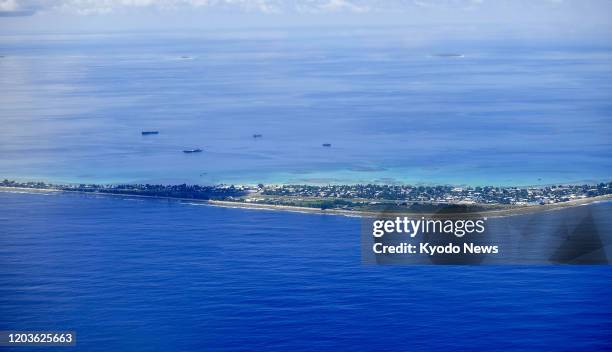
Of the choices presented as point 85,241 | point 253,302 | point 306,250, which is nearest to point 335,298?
point 253,302

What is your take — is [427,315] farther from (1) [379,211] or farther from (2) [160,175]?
(2) [160,175]

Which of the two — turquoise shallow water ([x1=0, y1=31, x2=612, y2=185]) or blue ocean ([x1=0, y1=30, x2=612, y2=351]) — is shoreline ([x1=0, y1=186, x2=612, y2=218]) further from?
turquoise shallow water ([x1=0, y1=31, x2=612, y2=185])

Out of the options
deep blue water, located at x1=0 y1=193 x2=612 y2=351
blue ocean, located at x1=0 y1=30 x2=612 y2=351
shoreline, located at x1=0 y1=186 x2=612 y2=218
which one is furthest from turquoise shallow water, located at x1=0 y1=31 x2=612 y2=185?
deep blue water, located at x1=0 y1=193 x2=612 y2=351
